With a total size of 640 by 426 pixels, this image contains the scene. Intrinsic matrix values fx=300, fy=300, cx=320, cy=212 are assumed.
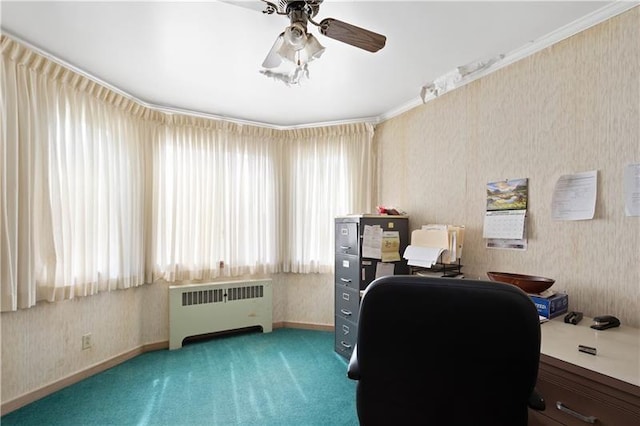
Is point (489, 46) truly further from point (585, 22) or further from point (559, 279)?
point (559, 279)

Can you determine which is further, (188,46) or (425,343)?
(188,46)

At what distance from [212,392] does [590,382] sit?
2.23 metres

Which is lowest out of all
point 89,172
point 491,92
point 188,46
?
point 89,172

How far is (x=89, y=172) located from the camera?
7.85 ft

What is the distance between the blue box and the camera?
158 cm

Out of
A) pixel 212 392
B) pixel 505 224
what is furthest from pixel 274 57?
pixel 212 392

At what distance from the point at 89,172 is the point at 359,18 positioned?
2311 mm

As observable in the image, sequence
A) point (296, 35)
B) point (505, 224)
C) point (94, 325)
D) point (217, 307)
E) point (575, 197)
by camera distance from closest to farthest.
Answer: point (296, 35), point (575, 197), point (505, 224), point (94, 325), point (217, 307)

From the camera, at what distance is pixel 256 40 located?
→ 1901mm

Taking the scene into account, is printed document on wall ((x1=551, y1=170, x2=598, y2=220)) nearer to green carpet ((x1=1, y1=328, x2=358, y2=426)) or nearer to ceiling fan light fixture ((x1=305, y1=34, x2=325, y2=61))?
ceiling fan light fixture ((x1=305, y1=34, x2=325, y2=61))

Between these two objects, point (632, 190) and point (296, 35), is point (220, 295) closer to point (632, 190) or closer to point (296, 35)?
point (296, 35)

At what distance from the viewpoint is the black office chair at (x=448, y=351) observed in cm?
86

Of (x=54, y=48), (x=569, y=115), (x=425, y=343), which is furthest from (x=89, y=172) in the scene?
(x=569, y=115)

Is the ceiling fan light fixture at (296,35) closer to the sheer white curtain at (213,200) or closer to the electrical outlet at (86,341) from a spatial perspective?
the sheer white curtain at (213,200)
